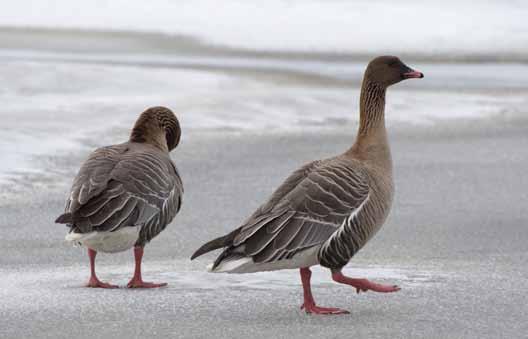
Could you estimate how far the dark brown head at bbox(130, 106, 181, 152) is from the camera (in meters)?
7.20

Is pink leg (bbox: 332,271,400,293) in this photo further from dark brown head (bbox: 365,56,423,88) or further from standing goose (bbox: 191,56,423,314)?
dark brown head (bbox: 365,56,423,88)

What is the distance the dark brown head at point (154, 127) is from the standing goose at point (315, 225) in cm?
164

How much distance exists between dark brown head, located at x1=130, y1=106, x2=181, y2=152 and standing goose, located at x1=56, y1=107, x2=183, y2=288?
0.33 meters

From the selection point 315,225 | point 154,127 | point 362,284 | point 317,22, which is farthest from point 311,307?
point 317,22

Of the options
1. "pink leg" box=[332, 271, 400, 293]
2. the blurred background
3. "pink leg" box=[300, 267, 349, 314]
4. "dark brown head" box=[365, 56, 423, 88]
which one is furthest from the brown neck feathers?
the blurred background

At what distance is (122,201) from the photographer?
6086 mm

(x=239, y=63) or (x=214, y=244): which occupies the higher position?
(x=214, y=244)

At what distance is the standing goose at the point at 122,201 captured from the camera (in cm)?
594

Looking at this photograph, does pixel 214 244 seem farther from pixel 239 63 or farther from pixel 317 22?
pixel 317 22

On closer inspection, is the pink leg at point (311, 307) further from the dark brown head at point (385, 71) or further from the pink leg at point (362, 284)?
the dark brown head at point (385, 71)

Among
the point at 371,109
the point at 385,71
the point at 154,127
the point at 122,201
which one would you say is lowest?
the point at 122,201

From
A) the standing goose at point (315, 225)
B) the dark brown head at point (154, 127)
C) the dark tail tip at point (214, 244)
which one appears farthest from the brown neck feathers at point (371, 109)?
the dark brown head at point (154, 127)

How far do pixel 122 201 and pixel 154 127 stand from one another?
48.7 inches

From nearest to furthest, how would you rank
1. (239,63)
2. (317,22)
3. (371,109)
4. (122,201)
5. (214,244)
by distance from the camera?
(214,244) < (122,201) < (371,109) < (239,63) < (317,22)
